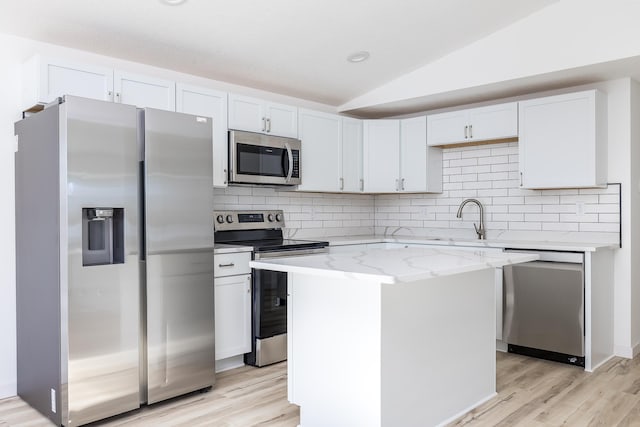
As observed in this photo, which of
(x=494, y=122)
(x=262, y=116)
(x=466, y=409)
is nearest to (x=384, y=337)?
(x=466, y=409)

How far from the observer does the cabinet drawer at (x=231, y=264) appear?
138 inches

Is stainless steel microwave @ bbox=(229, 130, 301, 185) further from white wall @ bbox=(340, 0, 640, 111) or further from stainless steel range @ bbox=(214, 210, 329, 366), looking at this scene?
white wall @ bbox=(340, 0, 640, 111)

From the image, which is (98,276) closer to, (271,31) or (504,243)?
(271,31)

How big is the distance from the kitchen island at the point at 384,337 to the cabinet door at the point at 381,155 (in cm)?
214

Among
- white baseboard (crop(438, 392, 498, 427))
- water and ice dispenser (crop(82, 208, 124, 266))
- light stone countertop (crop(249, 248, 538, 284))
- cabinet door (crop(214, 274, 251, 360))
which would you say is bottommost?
white baseboard (crop(438, 392, 498, 427))

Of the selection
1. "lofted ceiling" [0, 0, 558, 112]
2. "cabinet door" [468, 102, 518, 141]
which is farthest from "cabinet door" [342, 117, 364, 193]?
"cabinet door" [468, 102, 518, 141]

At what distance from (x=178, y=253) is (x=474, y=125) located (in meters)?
2.85

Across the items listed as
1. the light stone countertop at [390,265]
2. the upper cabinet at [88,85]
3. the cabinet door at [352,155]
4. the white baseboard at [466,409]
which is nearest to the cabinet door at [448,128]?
the cabinet door at [352,155]

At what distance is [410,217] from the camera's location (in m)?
5.30

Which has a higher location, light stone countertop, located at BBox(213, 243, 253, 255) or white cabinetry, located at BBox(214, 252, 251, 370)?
light stone countertop, located at BBox(213, 243, 253, 255)

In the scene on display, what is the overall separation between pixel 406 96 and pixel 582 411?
2832 mm

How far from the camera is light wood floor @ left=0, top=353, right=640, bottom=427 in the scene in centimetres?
271

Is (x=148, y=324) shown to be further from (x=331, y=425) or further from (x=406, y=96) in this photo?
(x=406, y=96)

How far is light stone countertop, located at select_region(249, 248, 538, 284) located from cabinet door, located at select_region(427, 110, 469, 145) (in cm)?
194
